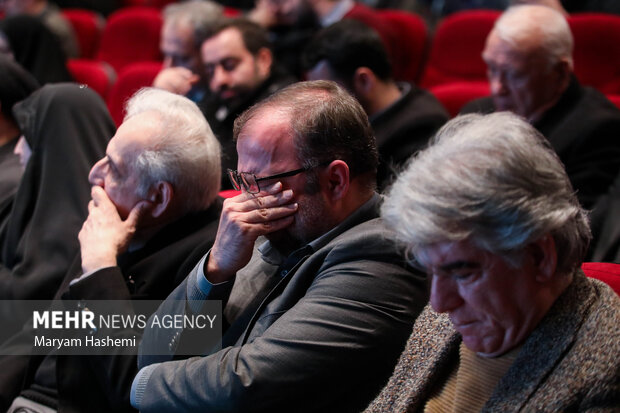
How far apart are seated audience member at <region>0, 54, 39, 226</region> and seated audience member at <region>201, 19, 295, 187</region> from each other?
80 centimetres

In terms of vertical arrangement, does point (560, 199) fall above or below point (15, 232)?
above

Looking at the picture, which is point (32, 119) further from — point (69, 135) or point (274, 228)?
point (274, 228)

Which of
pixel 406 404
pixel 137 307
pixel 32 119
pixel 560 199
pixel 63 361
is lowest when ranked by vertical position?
pixel 63 361

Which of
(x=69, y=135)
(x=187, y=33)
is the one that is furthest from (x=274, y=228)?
(x=187, y=33)

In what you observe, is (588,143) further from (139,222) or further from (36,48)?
(36,48)

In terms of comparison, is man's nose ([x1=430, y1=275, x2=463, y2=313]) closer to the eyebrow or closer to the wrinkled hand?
the eyebrow

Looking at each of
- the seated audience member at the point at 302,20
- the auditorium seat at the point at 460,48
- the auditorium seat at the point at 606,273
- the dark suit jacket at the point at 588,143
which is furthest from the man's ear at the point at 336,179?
the auditorium seat at the point at 460,48

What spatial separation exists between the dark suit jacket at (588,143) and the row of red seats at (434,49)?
60 centimetres

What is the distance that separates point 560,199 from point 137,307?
1.02 meters

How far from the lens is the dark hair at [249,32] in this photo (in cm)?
320

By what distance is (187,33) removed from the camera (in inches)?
140

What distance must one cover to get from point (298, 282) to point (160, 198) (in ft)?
1.84

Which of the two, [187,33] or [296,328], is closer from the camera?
[296,328]

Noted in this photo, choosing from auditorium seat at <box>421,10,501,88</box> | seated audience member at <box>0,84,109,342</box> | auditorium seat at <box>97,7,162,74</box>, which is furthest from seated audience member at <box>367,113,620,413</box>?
auditorium seat at <box>97,7,162,74</box>
